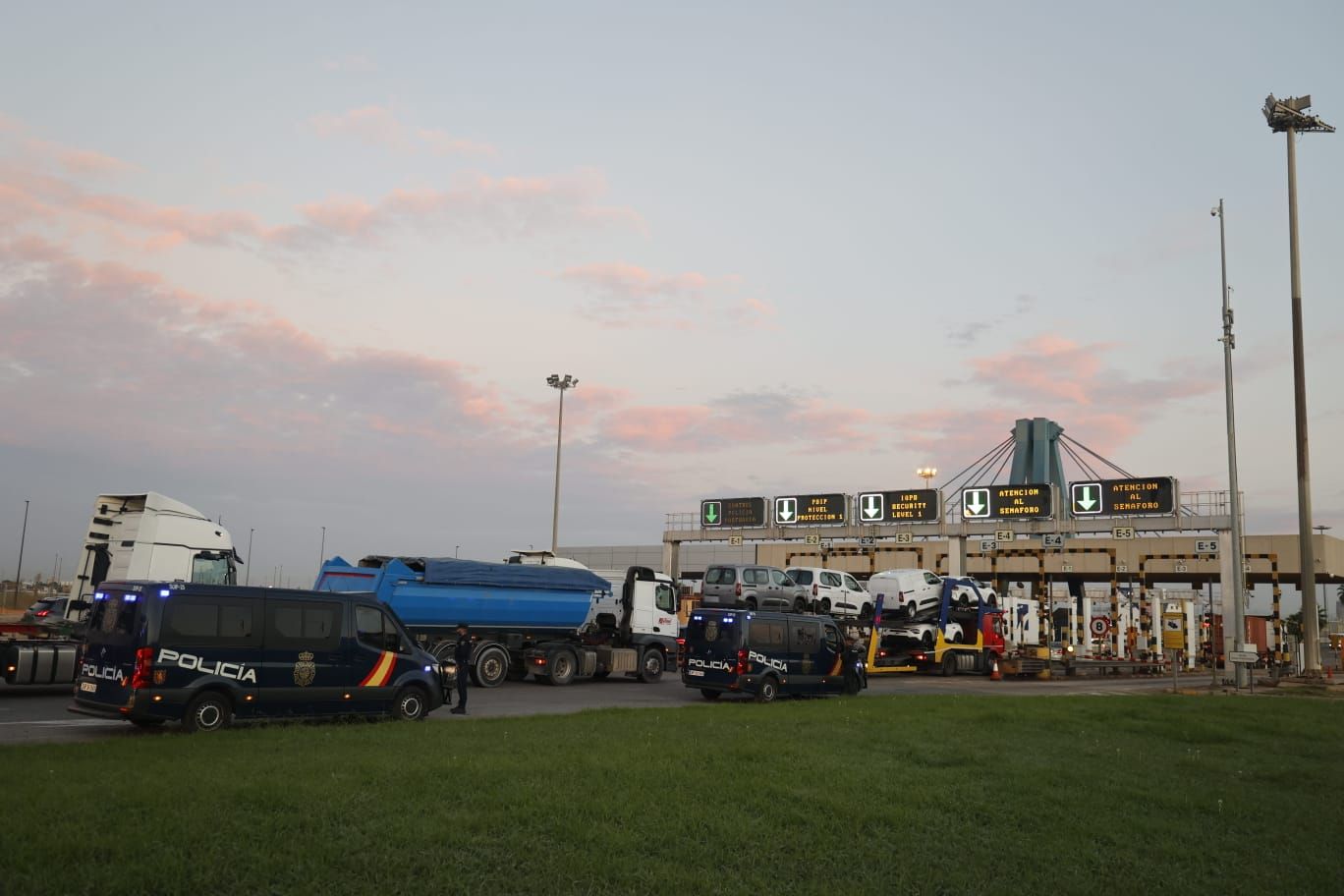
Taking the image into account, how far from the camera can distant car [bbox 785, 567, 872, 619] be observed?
117 feet

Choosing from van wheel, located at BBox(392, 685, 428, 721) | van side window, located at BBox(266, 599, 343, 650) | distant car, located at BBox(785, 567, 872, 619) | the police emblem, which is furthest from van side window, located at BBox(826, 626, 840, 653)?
the police emblem

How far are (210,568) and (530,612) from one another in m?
7.57

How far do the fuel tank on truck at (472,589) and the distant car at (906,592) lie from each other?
1142 cm

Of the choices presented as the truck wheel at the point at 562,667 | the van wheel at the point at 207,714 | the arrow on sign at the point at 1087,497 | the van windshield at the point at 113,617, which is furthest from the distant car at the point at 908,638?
the van windshield at the point at 113,617

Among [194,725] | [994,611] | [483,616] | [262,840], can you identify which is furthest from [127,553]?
[994,611]

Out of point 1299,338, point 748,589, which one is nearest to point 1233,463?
point 1299,338

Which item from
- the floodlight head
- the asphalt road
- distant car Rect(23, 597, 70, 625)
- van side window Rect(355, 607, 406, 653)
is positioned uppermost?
the floodlight head

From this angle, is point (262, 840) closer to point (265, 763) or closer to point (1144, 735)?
point (265, 763)

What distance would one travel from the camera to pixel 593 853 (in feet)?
26.2

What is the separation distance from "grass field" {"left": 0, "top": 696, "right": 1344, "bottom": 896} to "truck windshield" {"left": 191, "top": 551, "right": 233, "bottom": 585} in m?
9.74

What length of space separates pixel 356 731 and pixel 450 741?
1.94 m

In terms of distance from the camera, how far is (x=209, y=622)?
14492 millimetres

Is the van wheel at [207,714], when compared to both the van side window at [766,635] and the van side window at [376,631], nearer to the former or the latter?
the van side window at [376,631]

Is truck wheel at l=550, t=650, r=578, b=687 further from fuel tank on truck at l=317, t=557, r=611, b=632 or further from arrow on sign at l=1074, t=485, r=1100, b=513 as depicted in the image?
arrow on sign at l=1074, t=485, r=1100, b=513
